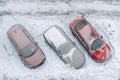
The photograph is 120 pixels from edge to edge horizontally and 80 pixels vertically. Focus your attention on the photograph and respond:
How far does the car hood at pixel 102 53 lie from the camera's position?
56.2 ft

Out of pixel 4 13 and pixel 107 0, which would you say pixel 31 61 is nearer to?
pixel 4 13

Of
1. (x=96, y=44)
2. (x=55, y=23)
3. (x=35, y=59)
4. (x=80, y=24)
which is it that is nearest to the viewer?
(x=35, y=59)

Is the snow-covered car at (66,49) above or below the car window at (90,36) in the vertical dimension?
below

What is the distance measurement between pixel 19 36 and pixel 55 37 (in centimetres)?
214

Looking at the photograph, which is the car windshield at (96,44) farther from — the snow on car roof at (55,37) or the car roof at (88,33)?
the snow on car roof at (55,37)

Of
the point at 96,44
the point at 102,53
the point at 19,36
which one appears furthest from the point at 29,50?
the point at 102,53

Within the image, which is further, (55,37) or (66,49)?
(55,37)

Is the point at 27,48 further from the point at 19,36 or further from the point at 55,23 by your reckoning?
the point at 55,23

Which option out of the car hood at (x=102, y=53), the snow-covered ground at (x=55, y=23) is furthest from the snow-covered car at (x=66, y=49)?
the car hood at (x=102, y=53)

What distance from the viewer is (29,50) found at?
17.1 m

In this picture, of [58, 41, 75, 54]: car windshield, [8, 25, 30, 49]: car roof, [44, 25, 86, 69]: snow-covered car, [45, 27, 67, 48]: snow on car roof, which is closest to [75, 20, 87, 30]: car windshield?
[44, 25, 86, 69]: snow-covered car

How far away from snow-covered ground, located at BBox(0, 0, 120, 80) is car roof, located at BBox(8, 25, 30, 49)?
74 cm

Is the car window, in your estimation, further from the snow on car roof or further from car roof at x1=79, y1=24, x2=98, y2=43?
the snow on car roof

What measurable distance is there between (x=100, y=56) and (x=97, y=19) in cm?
271
